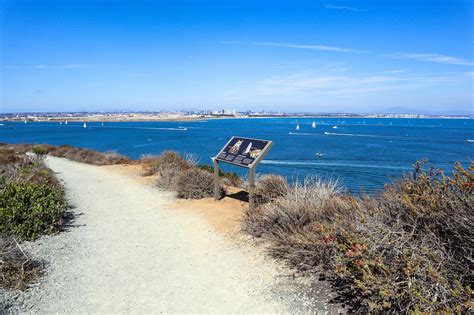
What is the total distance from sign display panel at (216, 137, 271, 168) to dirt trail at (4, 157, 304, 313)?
1.79 meters

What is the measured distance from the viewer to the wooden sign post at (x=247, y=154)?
26.9ft

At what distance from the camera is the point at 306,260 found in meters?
5.10

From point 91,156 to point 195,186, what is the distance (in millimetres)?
13607

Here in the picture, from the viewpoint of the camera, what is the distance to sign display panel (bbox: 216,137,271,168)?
28.0 feet

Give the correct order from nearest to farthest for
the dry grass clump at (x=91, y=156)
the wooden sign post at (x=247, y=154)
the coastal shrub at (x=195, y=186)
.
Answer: the wooden sign post at (x=247, y=154), the coastal shrub at (x=195, y=186), the dry grass clump at (x=91, y=156)

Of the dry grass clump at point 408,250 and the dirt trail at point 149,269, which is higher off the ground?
the dry grass clump at point 408,250

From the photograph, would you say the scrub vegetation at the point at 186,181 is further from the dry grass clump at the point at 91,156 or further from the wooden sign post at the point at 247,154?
the dry grass clump at the point at 91,156

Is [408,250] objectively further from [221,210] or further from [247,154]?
[221,210]

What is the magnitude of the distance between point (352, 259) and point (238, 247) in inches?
109

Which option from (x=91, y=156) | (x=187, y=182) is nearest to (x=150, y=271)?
(x=187, y=182)

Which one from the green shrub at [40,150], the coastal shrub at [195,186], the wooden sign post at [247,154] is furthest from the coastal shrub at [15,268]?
the green shrub at [40,150]

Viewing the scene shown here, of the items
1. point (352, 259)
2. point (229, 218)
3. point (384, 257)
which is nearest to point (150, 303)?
point (352, 259)

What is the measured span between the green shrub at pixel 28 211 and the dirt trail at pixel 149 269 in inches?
12.7

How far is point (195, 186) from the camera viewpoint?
34.1ft
